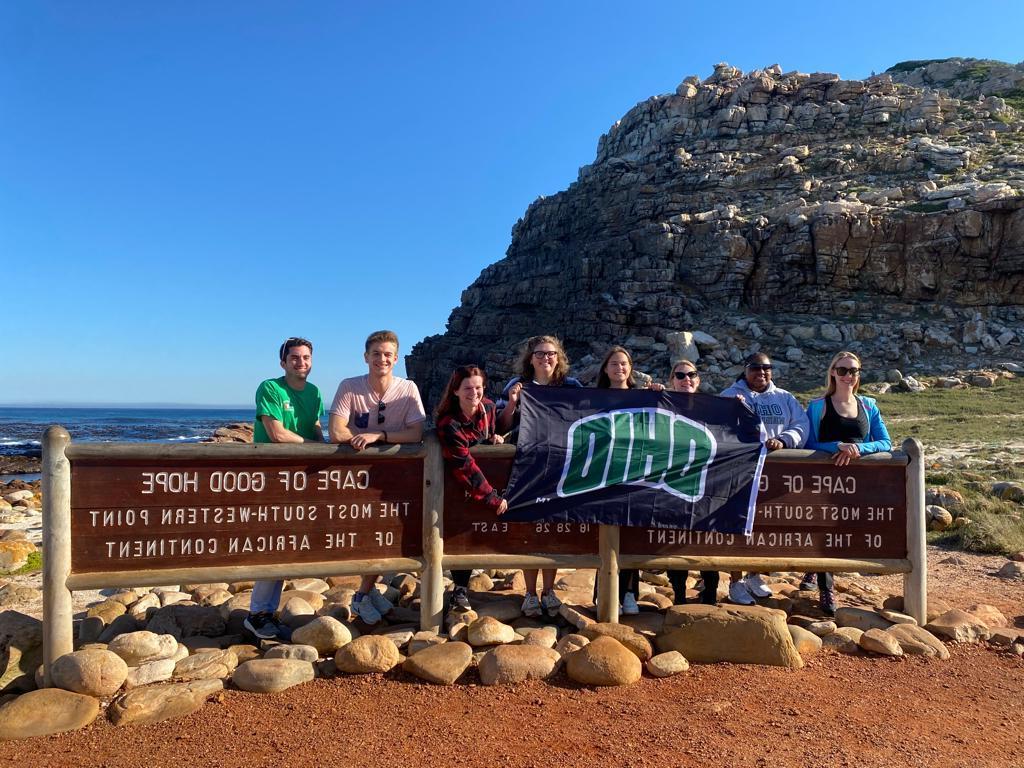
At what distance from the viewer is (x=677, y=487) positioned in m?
5.59

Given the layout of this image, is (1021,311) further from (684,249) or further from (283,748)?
(283,748)

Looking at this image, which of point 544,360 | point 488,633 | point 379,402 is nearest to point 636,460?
point 544,360

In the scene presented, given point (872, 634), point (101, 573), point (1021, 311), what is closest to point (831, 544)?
point (872, 634)

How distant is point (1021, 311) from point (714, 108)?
38.4 meters

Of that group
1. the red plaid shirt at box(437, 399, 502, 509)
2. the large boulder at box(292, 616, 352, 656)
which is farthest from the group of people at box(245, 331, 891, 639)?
the large boulder at box(292, 616, 352, 656)

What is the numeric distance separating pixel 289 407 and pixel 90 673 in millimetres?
2235

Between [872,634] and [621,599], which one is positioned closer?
[872,634]

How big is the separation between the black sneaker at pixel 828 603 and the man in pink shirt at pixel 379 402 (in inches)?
162

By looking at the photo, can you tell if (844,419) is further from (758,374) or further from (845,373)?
(758,374)

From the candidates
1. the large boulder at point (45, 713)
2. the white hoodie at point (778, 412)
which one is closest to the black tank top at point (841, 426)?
the white hoodie at point (778, 412)

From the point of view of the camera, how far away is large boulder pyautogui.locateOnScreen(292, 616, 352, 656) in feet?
16.4

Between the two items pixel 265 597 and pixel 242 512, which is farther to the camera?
pixel 265 597

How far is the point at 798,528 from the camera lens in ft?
19.0

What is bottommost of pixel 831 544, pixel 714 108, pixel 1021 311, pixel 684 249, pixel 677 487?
Result: pixel 831 544
